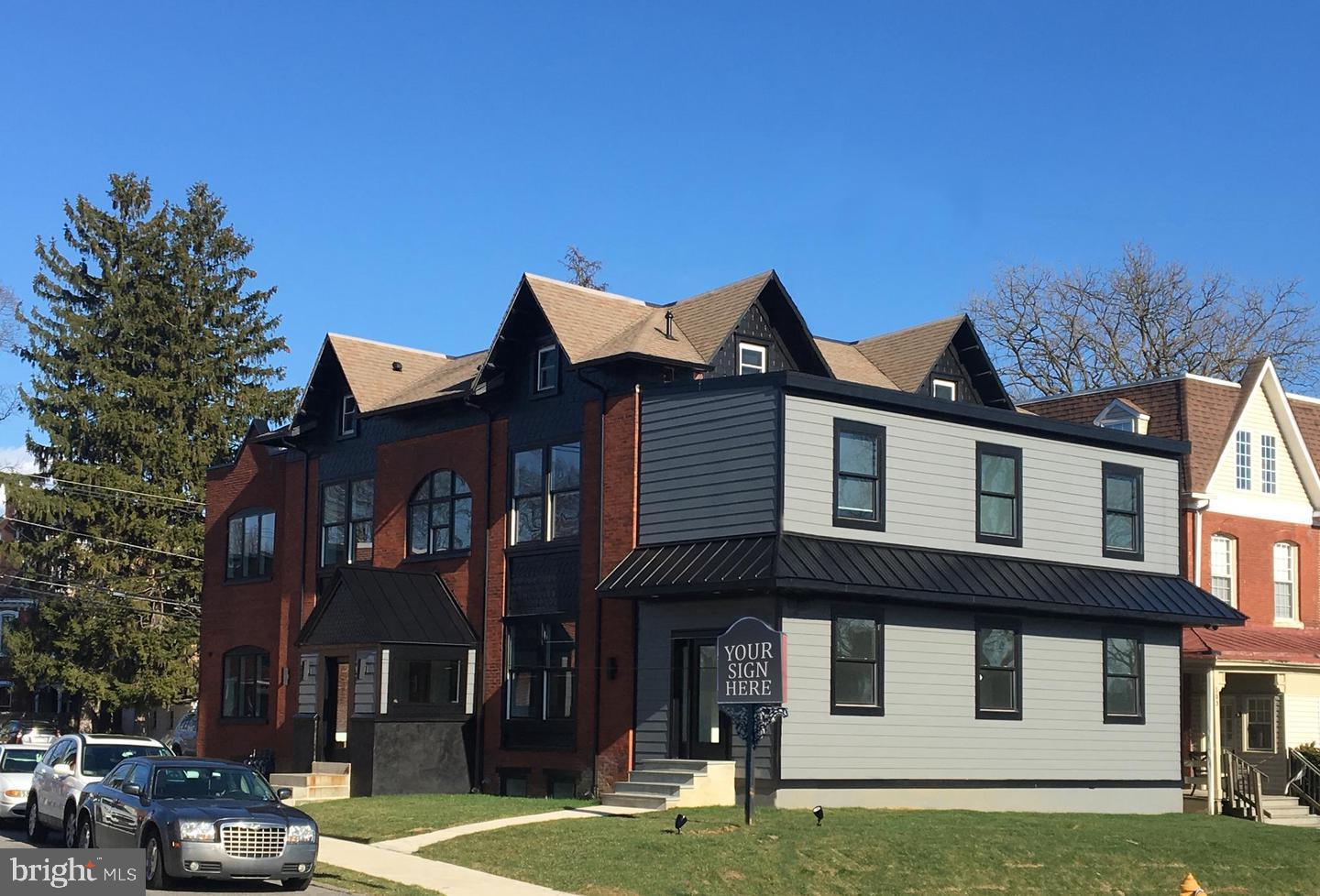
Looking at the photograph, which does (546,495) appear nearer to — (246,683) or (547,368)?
(547,368)

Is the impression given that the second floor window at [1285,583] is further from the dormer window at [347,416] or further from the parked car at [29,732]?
the parked car at [29,732]

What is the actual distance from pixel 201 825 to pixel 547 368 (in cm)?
1538

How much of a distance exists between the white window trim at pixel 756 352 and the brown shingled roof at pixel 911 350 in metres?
4.00

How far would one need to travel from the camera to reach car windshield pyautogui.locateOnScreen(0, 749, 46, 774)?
2625cm

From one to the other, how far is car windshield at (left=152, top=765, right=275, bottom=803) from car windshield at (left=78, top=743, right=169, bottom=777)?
3.49m

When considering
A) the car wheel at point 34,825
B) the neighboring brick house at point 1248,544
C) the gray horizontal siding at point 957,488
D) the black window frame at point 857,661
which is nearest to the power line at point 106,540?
the neighboring brick house at point 1248,544

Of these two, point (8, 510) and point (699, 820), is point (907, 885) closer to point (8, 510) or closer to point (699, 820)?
point (699, 820)

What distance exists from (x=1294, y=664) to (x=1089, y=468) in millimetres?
6953

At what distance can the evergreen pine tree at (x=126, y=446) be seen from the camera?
56.7 meters

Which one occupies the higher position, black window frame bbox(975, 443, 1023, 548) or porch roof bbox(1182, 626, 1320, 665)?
black window frame bbox(975, 443, 1023, 548)

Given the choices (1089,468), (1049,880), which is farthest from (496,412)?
(1049,880)

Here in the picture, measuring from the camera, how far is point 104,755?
23.4 meters

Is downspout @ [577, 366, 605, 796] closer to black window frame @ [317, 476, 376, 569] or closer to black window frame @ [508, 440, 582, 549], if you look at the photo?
black window frame @ [508, 440, 582, 549]
